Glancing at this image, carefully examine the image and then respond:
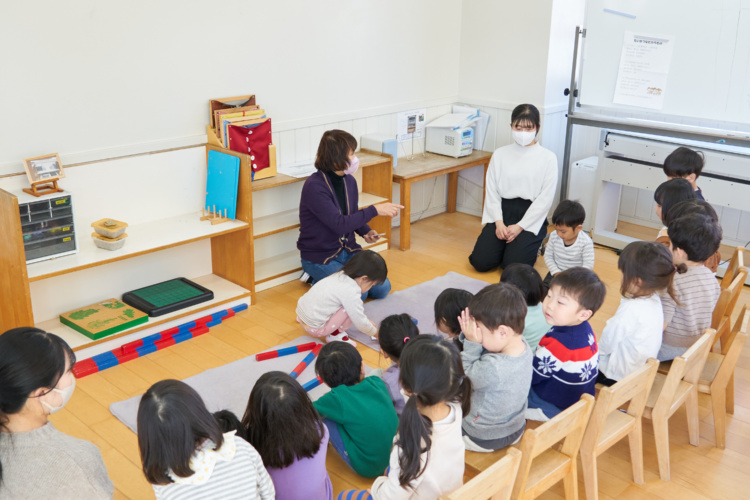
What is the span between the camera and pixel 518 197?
15.0ft

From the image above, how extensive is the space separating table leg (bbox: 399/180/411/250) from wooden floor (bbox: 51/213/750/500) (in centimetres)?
26

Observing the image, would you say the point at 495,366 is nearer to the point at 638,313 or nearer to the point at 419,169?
the point at 638,313

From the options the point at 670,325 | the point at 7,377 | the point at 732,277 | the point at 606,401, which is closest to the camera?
the point at 7,377

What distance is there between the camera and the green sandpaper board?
3.37 m

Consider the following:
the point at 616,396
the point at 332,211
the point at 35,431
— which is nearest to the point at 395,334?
the point at 616,396

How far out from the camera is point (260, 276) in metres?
4.27

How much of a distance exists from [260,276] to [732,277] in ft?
8.35

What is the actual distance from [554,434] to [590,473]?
1.49ft

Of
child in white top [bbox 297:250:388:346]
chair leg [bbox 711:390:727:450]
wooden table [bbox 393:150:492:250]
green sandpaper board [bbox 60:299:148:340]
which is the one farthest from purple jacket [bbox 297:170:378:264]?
chair leg [bbox 711:390:727:450]

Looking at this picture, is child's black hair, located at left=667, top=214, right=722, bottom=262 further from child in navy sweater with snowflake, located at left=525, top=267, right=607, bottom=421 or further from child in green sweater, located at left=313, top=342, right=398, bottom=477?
child in green sweater, located at left=313, top=342, right=398, bottom=477

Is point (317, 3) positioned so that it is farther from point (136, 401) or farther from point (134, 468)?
point (134, 468)

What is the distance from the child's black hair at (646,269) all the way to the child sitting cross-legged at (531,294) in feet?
1.21

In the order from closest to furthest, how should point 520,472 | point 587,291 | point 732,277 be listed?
point 520,472 < point 587,291 < point 732,277

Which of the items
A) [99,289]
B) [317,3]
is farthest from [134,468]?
[317,3]
